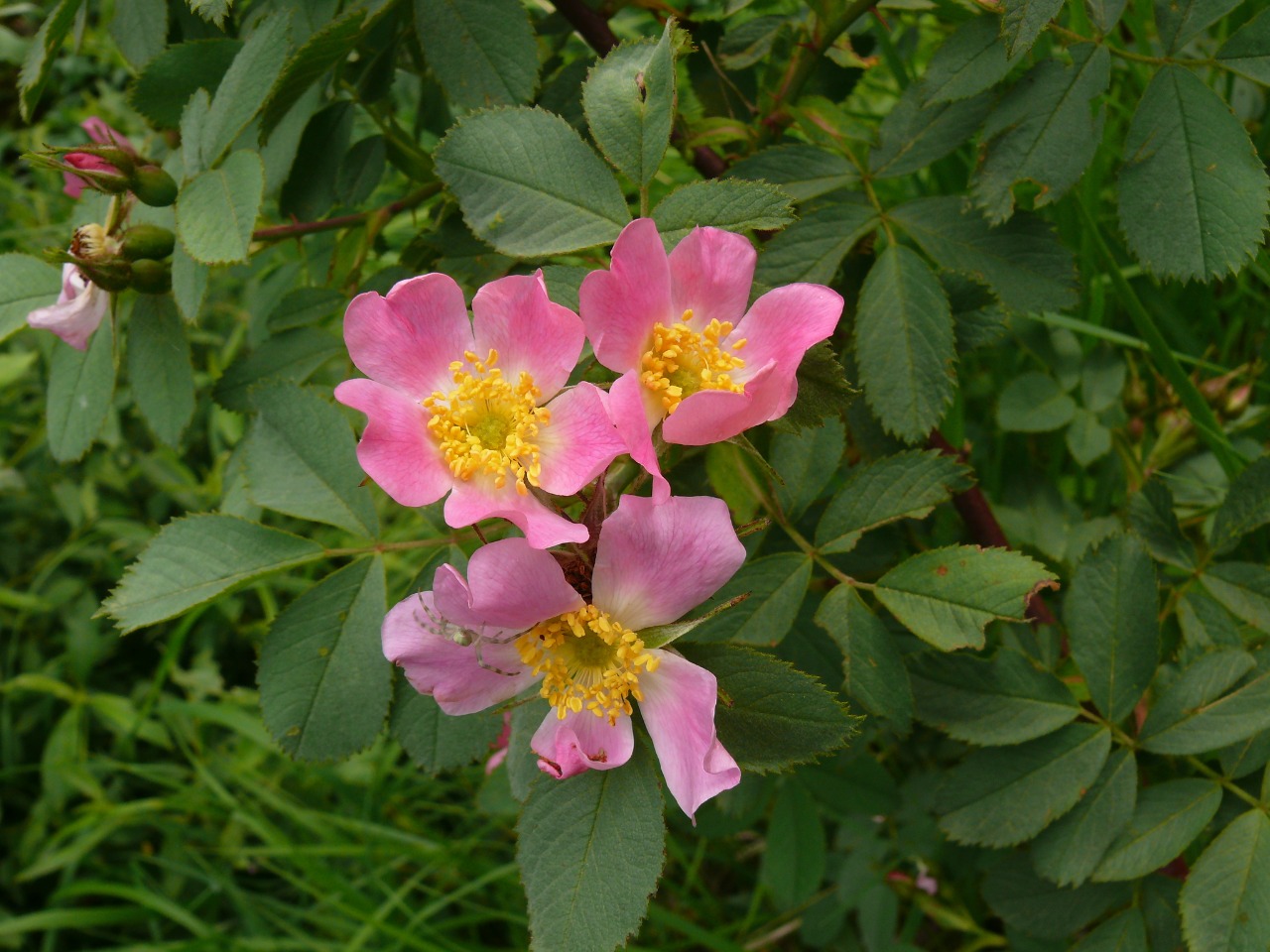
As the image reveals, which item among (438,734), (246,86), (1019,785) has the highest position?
(246,86)

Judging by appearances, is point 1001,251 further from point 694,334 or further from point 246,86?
point 246,86

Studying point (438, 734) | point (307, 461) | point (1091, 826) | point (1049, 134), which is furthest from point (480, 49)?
point (1091, 826)

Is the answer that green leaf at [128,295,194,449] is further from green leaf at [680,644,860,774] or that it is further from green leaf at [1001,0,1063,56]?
green leaf at [1001,0,1063,56]

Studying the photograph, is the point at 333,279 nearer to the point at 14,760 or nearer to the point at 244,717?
the point at 244,717

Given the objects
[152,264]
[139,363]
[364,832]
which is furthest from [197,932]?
[152,264]

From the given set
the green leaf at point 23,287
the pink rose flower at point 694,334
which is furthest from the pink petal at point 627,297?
the green leaf at point 23,287

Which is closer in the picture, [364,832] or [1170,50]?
[1170,50]
